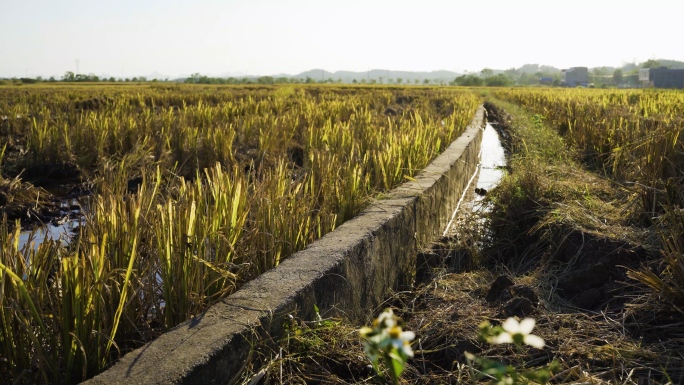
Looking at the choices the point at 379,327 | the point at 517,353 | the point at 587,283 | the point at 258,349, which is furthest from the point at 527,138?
the point at 379,327

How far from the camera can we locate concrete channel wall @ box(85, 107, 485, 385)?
161cm

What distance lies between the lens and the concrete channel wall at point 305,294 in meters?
1.61

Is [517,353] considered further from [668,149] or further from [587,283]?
[668,149]

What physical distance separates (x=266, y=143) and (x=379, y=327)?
5.32 m

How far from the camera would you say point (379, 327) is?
0.87m

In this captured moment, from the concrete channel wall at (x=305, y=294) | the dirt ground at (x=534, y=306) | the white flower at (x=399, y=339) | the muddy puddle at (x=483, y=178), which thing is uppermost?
the white flower at (x=399, y=339)

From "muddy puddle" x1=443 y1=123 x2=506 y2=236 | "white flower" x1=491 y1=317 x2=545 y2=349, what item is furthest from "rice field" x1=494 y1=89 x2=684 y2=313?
"white flower" x1=491 y1=317 x2=545 y2=349

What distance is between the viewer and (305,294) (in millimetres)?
2131

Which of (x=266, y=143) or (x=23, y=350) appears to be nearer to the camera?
(x=23, y=350)

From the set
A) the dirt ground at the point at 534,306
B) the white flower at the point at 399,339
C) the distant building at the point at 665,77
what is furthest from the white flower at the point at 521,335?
the distant building at the point at 665,77

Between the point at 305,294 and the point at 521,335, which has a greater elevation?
the point at 521,335

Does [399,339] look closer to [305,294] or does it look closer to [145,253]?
[305,294]

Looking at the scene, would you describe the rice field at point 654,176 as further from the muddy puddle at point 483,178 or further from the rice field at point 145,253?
the rice field at point 145,253

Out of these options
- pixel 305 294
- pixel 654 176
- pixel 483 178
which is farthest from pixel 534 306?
pixel 483 178
